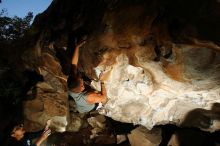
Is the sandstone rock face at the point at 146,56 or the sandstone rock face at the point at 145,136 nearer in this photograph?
the sandstone rock face at the point at 146,56

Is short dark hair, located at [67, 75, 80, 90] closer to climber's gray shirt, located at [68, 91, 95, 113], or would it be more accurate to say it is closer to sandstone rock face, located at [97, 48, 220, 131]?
climber's gray shirt, located at [68, 91, 95, 113]

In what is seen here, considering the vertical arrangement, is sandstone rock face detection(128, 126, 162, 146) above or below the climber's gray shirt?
below

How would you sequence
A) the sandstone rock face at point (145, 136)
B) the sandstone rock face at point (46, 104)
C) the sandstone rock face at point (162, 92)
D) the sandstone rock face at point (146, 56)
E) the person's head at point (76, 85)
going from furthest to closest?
the sandstone rock face at point (46, 104) → the sandstone rock face at point (145, 136) → the person's head at point (76, 85) → the sandstone rock face at point (162, 92) → the sandstone rock face at point (146, 56)

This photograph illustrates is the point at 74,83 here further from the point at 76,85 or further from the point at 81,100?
the point at 81,100

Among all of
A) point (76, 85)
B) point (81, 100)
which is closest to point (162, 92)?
point (81, 100)

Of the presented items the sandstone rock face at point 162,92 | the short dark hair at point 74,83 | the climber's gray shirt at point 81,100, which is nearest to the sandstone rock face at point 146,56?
the sandstone rock face at point 162,92

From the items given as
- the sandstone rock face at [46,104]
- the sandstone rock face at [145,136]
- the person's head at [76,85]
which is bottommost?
the sandstone rock face at [145,136]

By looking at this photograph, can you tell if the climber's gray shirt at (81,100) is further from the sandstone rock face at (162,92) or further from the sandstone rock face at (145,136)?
the sandstone rock face at (145,136)

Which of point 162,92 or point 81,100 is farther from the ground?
point 162,92

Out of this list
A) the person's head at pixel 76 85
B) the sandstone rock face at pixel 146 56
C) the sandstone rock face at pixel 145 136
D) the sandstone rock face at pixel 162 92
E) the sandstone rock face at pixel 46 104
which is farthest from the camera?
the sandstone rock face at pixel 46 104

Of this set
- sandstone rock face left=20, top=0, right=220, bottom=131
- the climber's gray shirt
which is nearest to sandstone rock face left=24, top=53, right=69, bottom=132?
sandstone rock face left=20, top=0, right=220, bottom=131

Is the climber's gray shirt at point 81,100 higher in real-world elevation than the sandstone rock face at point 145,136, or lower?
higher

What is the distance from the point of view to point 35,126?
907cm

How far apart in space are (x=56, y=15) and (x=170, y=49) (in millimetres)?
2935
